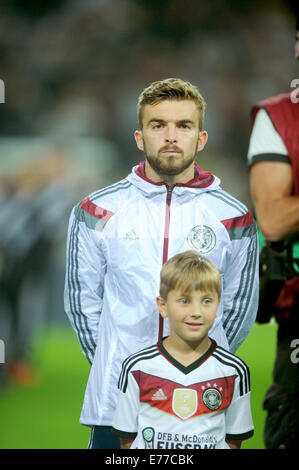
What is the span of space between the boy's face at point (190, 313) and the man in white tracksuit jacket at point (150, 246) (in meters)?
0.05

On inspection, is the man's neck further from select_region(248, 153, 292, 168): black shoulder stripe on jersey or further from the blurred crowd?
select_region(248, 153, 292, 168): black shoulder stripe on jersey

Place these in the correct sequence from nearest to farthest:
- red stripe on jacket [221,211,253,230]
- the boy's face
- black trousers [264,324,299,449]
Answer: the boy's face < red stripe on jacket [221,211,253,230] < black trousers [264,324,299,449]

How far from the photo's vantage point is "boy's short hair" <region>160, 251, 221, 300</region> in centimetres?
223

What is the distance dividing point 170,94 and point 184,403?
3.60 feet

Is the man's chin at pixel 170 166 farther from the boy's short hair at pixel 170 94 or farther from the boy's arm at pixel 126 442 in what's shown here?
the boy's arm at pixel 126 442

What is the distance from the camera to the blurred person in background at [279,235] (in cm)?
232

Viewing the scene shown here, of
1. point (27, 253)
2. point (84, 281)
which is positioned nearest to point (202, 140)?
point (84, 281)

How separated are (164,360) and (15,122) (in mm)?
1060

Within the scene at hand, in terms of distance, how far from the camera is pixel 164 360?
7.35 ft

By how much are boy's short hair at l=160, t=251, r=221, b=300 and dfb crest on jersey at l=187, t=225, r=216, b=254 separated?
0.04m

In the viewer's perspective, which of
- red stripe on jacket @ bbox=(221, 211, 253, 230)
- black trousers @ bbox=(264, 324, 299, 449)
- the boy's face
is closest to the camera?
the boy's face

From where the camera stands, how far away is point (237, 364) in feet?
7.54

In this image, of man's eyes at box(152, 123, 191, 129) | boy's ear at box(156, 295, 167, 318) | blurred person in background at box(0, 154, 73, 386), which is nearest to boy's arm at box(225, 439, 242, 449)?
boy's ear at box(156, 295, 167, 318)
